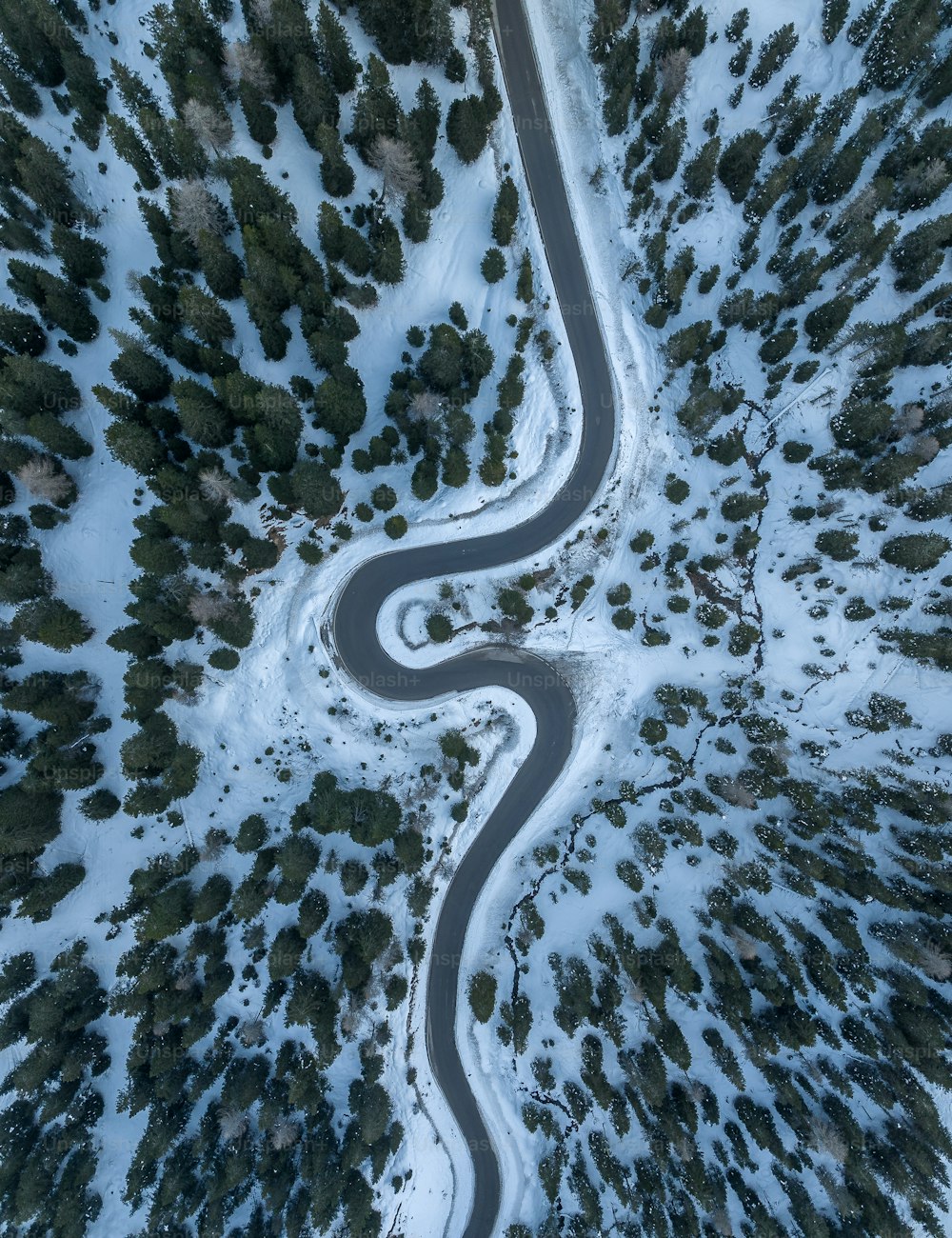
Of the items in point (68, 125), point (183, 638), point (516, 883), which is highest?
point (68, 125)

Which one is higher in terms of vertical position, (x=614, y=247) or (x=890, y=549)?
(x=614, y=247)

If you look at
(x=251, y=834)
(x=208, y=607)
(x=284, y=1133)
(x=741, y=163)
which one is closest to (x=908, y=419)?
(x=741, y=163)

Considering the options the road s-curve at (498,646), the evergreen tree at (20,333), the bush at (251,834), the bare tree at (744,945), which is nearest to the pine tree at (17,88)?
the evergreen tree at (20,333)

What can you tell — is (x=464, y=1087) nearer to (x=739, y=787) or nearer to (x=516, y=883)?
(x=516, y=883)

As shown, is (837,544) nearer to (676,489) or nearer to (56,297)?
(676,489)

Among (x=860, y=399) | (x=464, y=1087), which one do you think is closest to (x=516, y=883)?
(x=464, y=1087)

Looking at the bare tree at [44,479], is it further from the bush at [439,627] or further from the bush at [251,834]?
the bush at [439,627]
